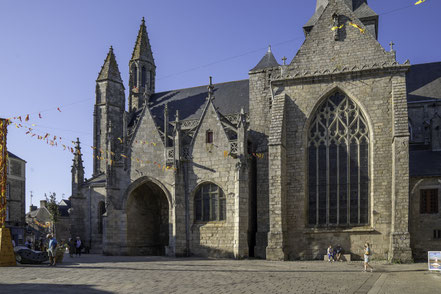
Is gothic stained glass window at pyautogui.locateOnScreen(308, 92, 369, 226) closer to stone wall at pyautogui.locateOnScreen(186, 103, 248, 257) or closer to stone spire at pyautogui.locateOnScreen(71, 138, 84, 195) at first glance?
stone wall at pyautogui.locateOnScreen(186, 103, 248, 257)

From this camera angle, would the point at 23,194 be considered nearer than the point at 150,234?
No

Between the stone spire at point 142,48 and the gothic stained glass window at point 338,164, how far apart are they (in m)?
21.2

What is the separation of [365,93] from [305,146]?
3660 millimetres

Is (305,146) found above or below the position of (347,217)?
above

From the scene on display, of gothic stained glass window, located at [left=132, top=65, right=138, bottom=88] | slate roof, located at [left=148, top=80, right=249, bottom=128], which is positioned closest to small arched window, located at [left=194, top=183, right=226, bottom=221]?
slate roof, located at [left=148, top=80, right=249, bottom=128]

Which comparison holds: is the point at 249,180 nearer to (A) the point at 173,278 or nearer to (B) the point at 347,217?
(B) the point at 347,217

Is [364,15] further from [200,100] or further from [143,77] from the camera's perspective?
[143,77]

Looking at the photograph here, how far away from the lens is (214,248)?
78.5 ft

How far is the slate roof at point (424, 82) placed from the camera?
2800 centimetres

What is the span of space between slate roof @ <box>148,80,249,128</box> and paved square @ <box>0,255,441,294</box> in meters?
14.2

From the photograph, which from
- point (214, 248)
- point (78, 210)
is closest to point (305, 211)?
point (214, 248)

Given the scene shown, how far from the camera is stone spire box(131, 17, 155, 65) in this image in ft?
130

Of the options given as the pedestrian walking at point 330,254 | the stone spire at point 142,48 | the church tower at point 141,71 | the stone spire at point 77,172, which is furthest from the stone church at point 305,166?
the stone spire at point 142,48

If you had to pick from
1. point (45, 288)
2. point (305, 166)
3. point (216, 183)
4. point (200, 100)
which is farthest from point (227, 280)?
point (200, 100)
